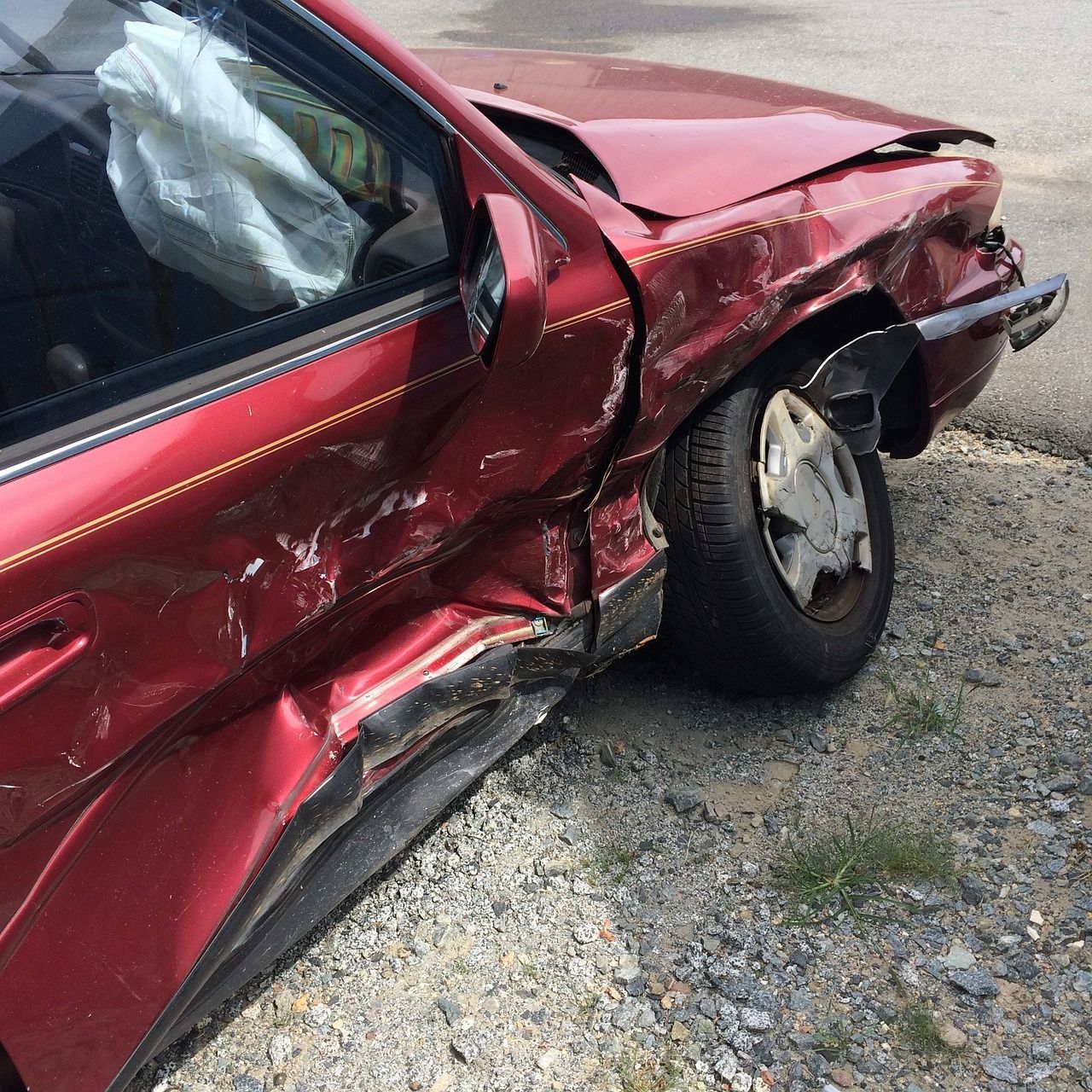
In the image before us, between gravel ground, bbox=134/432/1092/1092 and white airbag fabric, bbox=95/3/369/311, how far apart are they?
1287mm

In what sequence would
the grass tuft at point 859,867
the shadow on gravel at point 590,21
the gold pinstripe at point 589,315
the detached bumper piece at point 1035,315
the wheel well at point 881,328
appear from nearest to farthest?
the gold pinstripe at point 589,315
the grass tuft at point 859,867
the wheel well at point 881,328
the detached bumper piece at point 1035,315
the shadow on gravel at point 590,21

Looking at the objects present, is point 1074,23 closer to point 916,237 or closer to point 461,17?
point 461,17

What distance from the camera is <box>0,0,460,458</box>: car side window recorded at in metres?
1.50

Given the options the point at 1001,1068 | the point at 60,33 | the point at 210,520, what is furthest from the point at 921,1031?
the point at 60,33

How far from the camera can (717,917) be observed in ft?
7.40

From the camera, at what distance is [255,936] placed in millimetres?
1809

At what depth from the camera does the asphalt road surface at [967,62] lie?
13.0ft

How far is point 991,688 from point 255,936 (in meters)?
1.85

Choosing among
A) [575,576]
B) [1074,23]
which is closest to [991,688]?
[575,576]

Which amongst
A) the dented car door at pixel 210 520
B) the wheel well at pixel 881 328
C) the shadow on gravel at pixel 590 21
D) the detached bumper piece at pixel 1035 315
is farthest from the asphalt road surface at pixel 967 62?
the dented car door at pixel 210 520

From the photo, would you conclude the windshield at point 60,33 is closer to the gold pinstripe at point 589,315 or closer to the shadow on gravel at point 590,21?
the gold pinstripe at point 589,315

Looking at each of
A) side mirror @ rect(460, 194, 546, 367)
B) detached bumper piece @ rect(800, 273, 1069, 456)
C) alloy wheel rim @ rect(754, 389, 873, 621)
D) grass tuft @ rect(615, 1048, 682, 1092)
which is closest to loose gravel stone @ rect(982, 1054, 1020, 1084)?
grass tuft @ rect(615, 1048, 682, 1092)

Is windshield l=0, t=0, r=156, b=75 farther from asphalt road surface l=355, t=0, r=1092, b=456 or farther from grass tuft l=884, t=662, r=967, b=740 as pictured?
asphalt road surface l=355, t=0, r=1092, b=456

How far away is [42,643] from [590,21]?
30.5 ft
